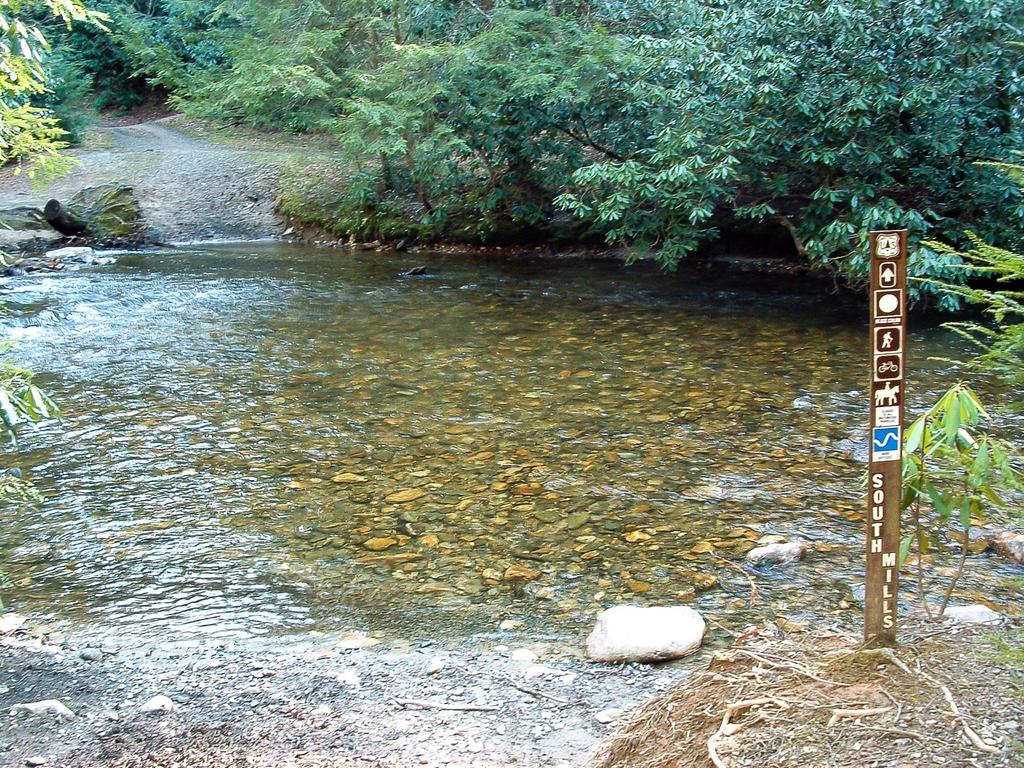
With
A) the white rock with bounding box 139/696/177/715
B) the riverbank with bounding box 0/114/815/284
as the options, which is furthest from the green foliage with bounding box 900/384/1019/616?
the riverbank with bounding box 0/114/815/284

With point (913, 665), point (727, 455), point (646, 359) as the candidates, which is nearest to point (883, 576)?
point (913, 665)

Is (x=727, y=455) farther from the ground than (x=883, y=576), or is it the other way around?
(x=883, y=576)

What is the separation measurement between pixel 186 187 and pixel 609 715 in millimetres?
19144

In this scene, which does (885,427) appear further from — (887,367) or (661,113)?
(661,113)

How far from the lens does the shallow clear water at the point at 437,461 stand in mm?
4672

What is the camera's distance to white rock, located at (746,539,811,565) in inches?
191

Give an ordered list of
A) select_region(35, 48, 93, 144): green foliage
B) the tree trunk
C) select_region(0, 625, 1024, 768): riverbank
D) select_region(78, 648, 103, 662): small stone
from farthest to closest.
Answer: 1. select_region(35, 48, 93, 144): green foliage
2. the tree trunk
3. select_region(78, 648, 103, 662): small stone
4. select_region(0, 625, 1024, 768): riverbank

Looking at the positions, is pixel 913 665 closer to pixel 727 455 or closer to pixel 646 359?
pixel 727 455

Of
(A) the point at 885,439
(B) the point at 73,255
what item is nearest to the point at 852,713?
(A) the point at 885,439

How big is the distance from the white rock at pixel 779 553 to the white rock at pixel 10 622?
3674 millimetres

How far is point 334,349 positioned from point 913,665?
25.7 feet

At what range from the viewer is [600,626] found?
411 cm

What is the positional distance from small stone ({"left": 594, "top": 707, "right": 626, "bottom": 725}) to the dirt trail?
16789 mm

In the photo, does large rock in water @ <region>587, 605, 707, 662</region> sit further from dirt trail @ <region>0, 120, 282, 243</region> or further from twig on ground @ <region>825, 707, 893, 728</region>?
dirt trail @ <region>0, 120, 282, 243</region>
